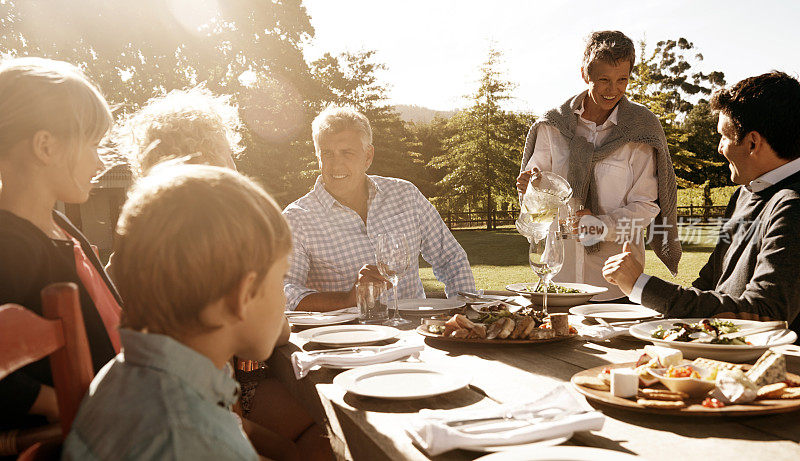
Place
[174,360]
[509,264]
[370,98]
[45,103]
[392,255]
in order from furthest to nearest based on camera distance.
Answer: [370,98] → [509,264] → [392,255] → [45,103] → [174,360]

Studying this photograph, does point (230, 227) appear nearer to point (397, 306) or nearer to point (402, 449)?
point (402, 449)

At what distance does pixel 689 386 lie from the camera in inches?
51.8

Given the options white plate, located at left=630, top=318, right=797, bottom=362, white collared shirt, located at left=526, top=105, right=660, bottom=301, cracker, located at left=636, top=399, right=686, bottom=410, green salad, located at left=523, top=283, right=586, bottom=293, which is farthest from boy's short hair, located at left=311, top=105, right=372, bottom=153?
cracker, located at left=636, top=399, right=686, bottom=410

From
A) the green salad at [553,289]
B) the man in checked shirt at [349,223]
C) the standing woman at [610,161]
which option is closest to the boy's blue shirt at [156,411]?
the green salad at [553,289]

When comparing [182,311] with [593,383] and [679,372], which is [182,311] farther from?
[679,372]

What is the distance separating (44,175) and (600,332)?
1.80m

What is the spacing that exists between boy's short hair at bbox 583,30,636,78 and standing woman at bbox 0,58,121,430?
2.70 metres

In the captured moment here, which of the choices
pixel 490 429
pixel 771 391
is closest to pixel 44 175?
pixel 490 429

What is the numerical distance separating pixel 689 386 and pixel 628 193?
2.69 metres

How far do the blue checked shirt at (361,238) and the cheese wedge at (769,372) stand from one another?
2.14 meters

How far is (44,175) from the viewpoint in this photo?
1.71 metres

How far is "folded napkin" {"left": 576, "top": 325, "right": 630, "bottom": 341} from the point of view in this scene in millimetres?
2061

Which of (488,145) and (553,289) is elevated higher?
(488,145)

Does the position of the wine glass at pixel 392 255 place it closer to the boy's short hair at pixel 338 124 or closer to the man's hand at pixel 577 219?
the boy's short hair at pixel 338 124
